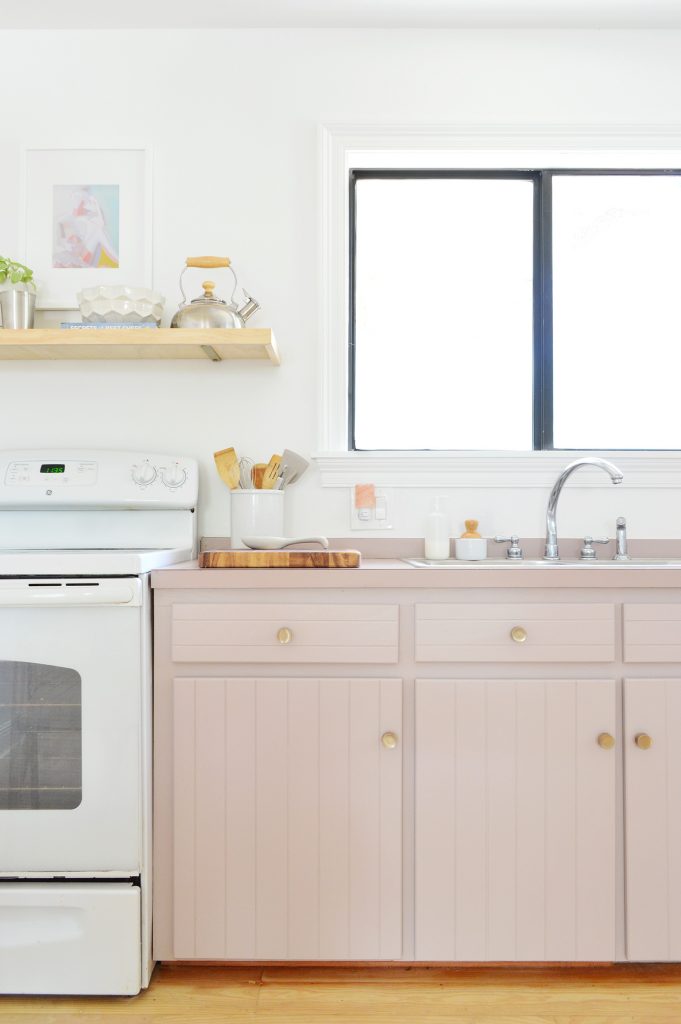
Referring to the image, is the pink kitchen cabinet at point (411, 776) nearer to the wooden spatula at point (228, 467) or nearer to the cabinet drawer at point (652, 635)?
the cabinet drawer at point (652, 635)

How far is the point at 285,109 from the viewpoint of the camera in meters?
2.10

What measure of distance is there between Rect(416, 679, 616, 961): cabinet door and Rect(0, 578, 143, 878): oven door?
25.2 inches

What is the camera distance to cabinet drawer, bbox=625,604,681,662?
1.53m

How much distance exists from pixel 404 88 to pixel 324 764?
1947 millimetres

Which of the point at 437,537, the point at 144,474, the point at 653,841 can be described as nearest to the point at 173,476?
the point at 144,474

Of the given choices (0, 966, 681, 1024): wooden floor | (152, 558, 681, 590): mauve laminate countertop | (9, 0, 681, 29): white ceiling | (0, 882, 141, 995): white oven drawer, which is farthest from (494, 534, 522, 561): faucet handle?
(9, 0, 681, 29): white ceiling

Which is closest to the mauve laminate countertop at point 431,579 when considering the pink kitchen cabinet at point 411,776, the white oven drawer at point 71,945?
the pink kitchen cabinet at point 411,776

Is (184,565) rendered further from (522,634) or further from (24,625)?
(522,634)

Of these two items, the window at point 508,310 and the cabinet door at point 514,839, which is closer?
the cabinet door at point 514,839

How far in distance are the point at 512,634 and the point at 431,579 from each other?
0.21m

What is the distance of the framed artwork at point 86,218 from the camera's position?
6.79ft

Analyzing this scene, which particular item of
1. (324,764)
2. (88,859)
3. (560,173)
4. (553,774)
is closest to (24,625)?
(88,859)

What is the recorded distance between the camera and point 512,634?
4.97 feet

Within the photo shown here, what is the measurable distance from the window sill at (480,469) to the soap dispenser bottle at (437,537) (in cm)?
12
